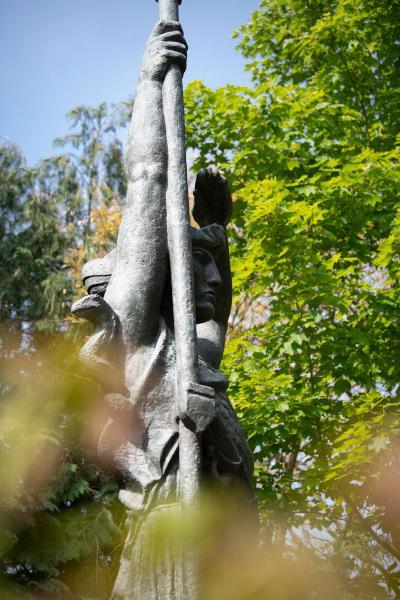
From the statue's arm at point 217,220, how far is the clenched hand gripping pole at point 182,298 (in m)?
0.46

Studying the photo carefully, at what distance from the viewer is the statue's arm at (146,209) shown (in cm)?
291

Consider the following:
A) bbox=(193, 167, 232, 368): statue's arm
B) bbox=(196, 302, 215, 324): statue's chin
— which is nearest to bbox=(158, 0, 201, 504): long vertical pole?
bbox=(196, 302, 215, 324): statue's chin

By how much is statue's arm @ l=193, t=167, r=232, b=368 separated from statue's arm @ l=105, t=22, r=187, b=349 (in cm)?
48

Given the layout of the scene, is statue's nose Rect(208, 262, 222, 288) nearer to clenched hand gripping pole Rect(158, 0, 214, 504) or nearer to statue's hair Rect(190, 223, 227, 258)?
statue's hair Rect(190, 223, 227, 258)

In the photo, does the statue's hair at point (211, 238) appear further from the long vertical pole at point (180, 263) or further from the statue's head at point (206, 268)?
the long vertical pole at point (180, 263)

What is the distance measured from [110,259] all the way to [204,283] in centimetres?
50

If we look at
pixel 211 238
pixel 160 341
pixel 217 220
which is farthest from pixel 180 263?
pixel 217 220

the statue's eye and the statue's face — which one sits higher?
the statue's eye

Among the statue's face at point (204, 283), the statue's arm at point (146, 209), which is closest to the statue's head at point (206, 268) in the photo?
the statue's face at point (204, 283)

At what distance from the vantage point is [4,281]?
13.5 metres

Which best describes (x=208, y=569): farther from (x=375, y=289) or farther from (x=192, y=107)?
(x=192, y=107)

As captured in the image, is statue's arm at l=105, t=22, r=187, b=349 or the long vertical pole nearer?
the long vertical pole

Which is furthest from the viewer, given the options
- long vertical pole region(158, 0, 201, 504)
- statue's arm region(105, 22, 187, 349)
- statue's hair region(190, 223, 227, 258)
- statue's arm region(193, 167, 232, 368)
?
statue's arm region(193, 167, 232, 368)

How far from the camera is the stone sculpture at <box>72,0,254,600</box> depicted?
252 cm
